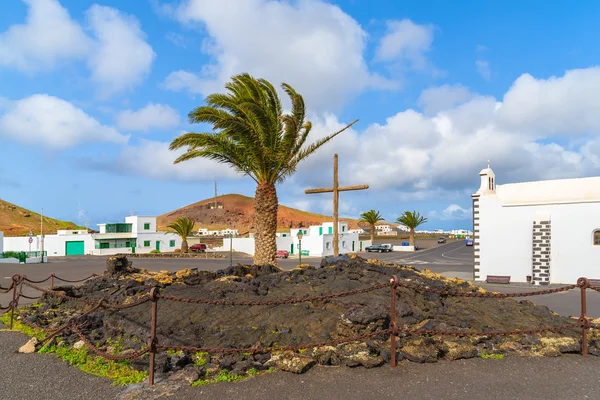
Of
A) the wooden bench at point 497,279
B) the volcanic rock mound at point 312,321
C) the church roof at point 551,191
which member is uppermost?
the church roof at point 551,191

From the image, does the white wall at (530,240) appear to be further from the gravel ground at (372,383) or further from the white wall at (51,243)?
the white wall at (51,243)

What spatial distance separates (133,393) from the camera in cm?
451

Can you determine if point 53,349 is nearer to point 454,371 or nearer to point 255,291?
point 255,291

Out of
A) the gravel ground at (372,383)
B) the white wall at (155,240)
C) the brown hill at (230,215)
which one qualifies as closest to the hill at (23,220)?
the white wall at (155,240)

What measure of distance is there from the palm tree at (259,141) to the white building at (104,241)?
4217 centimetres

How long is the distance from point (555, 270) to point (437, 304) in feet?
49.0

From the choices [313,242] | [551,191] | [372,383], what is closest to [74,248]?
[313,242]

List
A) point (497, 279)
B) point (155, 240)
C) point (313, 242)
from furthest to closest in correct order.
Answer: point (155, 240) → point (313, 242) → point (497, 279)

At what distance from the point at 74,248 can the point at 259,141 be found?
47143 mm

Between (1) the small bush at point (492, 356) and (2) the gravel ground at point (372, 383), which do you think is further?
(1) the small bush at point (492, 356)

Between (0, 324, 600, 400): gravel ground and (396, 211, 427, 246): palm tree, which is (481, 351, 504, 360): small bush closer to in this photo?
(0, 324, 600, 400): gravel ground

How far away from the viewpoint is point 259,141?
1271cm

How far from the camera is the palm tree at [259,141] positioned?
12406 millimetres

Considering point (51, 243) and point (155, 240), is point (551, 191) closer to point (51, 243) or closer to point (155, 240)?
point (155, 240)
